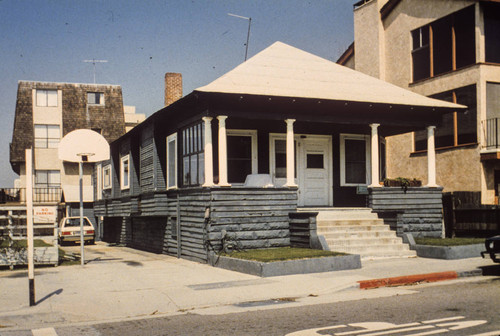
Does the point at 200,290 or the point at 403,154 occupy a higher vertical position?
the point at 403,154

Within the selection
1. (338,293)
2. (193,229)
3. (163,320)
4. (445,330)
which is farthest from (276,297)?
(193,229)

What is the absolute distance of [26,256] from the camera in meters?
14.5

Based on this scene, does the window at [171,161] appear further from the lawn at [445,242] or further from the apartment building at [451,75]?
the apartment building at [451,75]

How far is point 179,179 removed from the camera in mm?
18797

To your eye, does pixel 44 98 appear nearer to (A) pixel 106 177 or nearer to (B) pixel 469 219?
Result: (A) pixel 106 177

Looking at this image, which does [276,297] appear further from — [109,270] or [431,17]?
[431,17]

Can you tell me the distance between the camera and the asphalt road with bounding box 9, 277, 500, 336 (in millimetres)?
6953

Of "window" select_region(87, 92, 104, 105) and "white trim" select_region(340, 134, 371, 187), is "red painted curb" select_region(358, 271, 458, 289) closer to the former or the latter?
"white trim" select_region(340, 134, 371, 187)

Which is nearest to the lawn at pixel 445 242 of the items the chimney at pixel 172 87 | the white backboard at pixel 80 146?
the white backboard at pixel 80 146

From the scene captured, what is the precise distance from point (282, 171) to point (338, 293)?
845cm

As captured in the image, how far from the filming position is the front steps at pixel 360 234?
15.3 meters

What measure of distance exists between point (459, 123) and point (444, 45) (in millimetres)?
3557

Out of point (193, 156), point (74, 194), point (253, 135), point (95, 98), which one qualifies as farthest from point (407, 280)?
point (95, 98)

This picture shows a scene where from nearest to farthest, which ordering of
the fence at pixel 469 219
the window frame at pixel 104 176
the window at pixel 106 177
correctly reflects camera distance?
the fence at pixel 469 219, the window frame at pixel 104 176, the window at pixel 106 177
